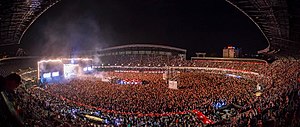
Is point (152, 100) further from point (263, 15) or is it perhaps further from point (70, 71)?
point (70, 71)

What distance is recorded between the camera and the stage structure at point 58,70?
139ft

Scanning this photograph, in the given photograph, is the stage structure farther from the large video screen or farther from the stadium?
the stadium

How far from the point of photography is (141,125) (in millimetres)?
16844

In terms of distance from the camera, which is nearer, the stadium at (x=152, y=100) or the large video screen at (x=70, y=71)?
the stadium at (x=152, y=100)

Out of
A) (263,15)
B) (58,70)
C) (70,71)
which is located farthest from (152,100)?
(70,71)

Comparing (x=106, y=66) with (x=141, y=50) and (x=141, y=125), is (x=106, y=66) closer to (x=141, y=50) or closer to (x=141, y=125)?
(x=141, y=50)

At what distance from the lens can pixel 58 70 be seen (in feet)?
156

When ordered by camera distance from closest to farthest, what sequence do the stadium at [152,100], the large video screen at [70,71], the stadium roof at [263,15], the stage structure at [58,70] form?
1. the stadium at [152,100]
2. the stadium roof at [263,15]
3. the stage structure at [58,70]
4. the large video screen at [70,71]

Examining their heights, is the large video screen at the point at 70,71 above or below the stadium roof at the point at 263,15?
below

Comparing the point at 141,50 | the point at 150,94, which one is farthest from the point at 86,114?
the point at 141,50

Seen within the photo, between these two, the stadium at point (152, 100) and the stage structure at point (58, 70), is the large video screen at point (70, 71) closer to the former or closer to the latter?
the stage structure at point (58, 70)

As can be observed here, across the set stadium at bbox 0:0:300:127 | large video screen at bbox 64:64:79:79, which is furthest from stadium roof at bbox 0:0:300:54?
large video screen at bbox 64:64:79:79

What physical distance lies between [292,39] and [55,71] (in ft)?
Answer: 122

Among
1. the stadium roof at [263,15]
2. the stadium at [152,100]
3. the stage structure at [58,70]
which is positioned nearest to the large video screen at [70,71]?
the stage structure at [58,70]
